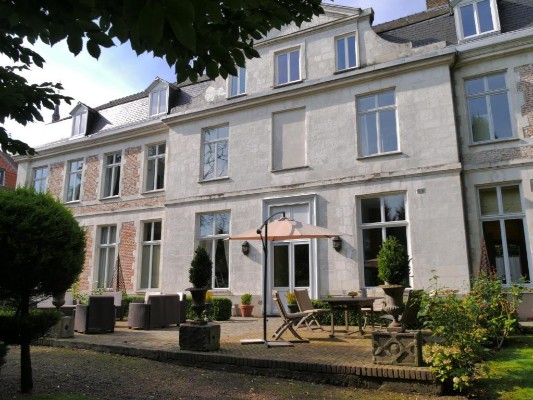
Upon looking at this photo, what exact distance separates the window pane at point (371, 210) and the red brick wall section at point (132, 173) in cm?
890

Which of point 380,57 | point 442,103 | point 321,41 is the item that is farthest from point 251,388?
point 321,41

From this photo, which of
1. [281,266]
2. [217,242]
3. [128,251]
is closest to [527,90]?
[281,266]

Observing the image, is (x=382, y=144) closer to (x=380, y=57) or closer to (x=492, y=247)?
(x=380, y=57)

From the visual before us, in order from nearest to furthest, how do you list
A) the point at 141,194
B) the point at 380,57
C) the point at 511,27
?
the point at 511,27 → the point at 380,57 → the point at 141,194

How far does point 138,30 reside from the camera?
1752 mm

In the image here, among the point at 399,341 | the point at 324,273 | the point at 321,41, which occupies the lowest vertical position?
the point at 399,341

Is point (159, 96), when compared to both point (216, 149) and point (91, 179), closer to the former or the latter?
point (216, 149)

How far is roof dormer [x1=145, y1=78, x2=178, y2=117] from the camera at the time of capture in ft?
56.3

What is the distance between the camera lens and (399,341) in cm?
517

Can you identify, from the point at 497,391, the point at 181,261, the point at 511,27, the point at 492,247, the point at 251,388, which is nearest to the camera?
the point at 497,391

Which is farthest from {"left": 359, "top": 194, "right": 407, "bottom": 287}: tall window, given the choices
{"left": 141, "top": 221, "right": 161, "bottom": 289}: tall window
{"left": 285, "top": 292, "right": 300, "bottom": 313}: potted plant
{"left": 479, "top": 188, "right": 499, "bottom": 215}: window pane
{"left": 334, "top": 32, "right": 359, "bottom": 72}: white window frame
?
{"left": 141, "top": 221, "right": 161, "bottom": 289}: tall window

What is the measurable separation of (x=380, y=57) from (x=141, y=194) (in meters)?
9.81

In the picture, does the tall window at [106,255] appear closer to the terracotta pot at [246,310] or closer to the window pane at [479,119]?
the terracotta pot at [246,310]

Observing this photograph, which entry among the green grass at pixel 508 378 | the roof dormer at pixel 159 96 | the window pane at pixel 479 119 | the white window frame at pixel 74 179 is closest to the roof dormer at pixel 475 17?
the window pane at pixel 479 119
